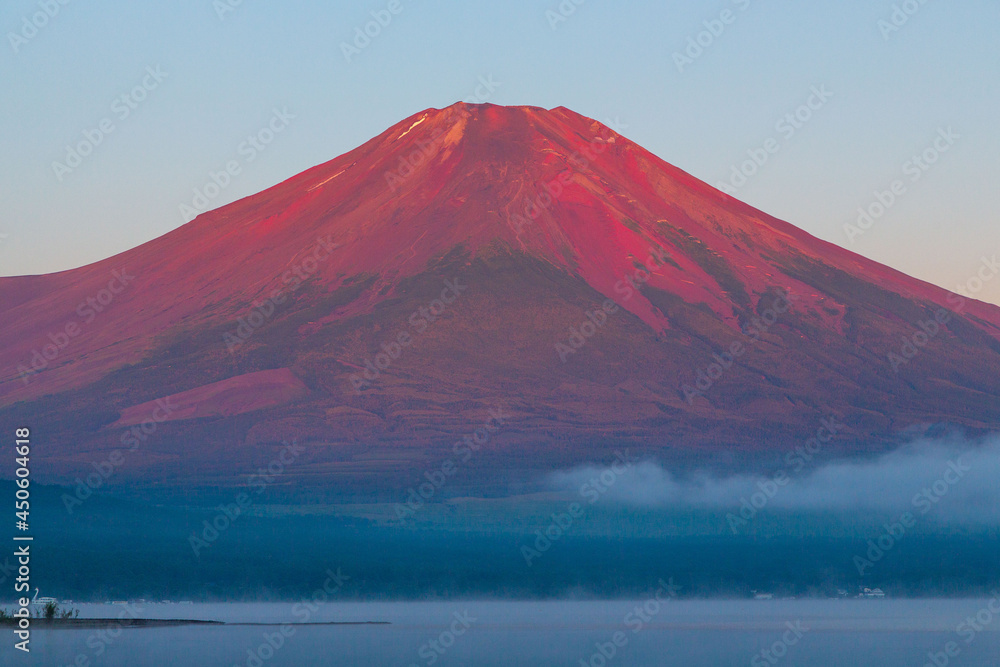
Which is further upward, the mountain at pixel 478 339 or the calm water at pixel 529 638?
the mountain at pixel 478 339

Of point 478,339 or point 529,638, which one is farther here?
point 478,339

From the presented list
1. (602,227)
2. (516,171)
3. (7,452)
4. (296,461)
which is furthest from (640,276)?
(7,452)

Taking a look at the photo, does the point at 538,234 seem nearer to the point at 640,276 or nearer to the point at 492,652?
the point at 640,276

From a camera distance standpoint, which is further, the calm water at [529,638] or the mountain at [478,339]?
the mountain at [478,339]

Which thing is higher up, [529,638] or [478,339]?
[478,339]
